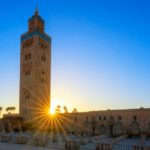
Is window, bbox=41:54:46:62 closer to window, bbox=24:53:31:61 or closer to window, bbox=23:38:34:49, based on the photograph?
window, bbox=24:53:31:61

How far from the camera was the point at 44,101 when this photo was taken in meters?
40.6

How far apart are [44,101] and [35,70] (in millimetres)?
6101

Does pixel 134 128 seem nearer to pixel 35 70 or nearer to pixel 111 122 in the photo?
pixel 111 122

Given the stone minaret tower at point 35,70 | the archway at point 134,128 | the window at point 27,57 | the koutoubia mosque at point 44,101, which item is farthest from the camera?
the window at point 27,57

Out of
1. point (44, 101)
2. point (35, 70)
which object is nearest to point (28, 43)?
point (35, 70)

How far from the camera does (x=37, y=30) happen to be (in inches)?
1623

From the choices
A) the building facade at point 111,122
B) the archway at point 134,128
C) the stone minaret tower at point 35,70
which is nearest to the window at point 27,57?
the stone minaret tower at point 35,70

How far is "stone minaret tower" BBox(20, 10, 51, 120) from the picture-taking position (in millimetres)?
39031

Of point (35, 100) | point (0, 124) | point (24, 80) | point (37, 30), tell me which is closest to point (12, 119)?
point (0, 124)

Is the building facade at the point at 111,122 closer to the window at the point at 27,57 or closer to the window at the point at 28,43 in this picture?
the window at the point at 27,57

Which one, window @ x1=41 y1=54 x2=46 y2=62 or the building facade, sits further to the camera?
window @ x1=41 y1=54 x2=46 y2=62

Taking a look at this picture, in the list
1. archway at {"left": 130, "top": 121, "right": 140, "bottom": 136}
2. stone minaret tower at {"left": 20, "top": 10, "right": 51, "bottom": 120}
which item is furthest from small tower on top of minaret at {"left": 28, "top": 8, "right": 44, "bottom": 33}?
archway at {"left": 130, "top": 121, "right": 140, "bottom": 136}

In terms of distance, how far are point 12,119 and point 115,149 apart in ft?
86.2

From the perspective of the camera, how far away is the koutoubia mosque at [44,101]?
31.4 metres
